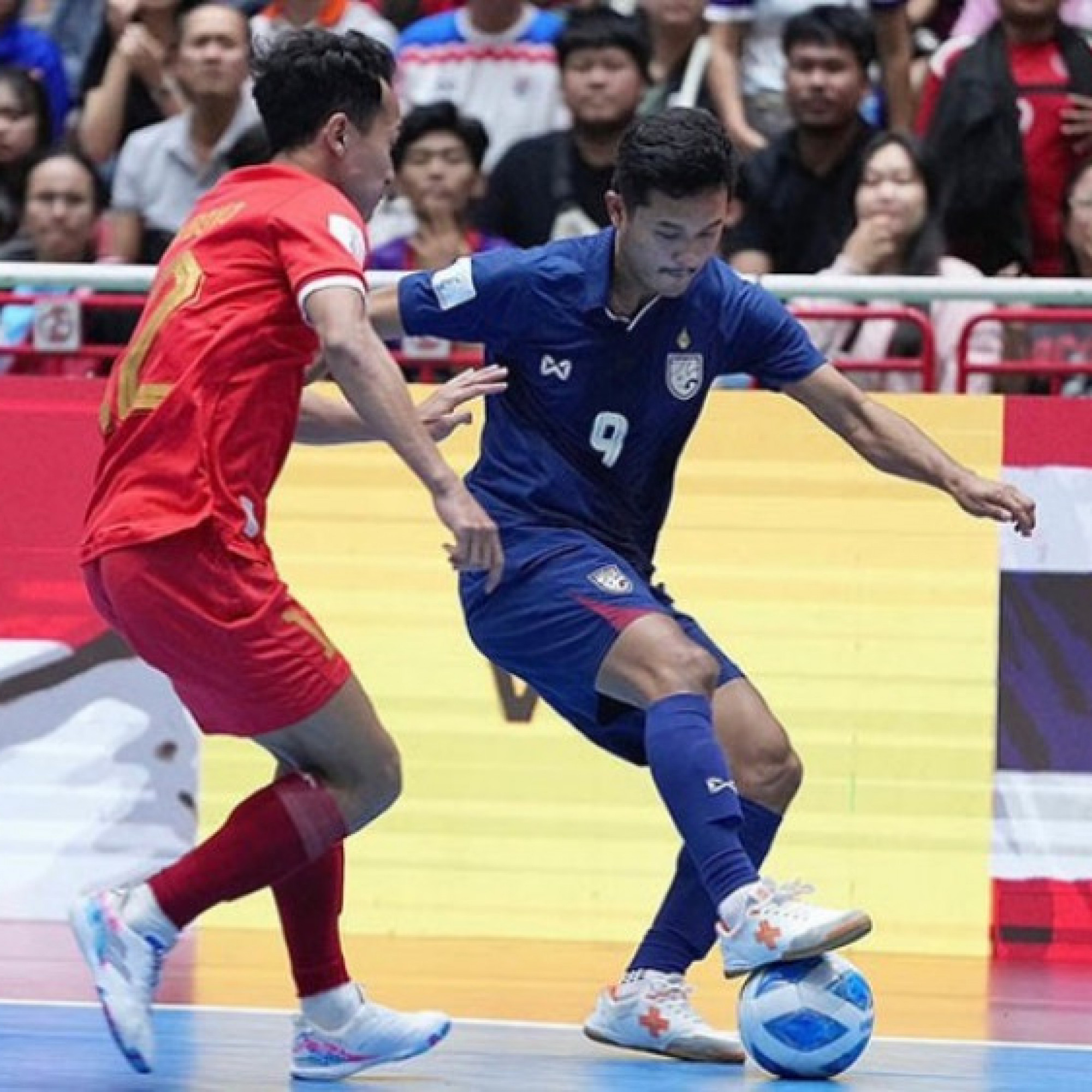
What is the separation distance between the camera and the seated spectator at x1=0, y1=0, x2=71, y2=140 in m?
Answer: 12.5

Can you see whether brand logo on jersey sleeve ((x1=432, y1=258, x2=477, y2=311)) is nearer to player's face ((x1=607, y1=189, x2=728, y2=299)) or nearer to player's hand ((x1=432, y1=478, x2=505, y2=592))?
player's face ((x1=607, y1=189, x2=728, y2=299))

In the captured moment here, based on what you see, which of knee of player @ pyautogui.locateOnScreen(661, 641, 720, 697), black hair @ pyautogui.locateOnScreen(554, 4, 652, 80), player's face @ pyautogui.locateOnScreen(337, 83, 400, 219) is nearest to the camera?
player's face @ pyautogui.locateOnScreen(337, 83, 400, 219)

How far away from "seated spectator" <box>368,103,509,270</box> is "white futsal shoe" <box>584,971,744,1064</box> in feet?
13.5

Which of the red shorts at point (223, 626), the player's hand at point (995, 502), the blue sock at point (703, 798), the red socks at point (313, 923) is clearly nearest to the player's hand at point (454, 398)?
the red shorts at point (223, 626)

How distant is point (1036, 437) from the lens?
9555 millimetres

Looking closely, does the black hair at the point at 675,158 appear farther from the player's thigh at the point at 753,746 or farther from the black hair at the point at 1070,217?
the black hair at the point at 1070,217

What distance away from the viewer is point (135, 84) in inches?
481

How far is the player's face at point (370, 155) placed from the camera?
665 cm

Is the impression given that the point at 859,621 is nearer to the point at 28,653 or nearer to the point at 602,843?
the point at 602,843

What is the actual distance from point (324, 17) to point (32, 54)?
4.50 feet

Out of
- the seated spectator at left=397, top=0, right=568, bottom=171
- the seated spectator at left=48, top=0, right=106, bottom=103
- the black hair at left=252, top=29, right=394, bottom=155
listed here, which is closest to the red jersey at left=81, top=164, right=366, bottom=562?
the black hair at left=252, top=29, right=394, bottom=155

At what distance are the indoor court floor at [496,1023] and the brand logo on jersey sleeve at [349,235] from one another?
1.83 meters

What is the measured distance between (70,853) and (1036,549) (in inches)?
129

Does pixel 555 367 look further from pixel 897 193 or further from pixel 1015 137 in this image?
pixel 1015 137
